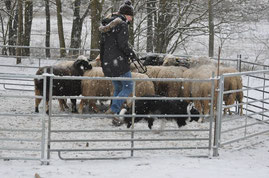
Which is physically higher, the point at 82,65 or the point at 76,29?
the point at 76,29

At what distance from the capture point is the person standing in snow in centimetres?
755

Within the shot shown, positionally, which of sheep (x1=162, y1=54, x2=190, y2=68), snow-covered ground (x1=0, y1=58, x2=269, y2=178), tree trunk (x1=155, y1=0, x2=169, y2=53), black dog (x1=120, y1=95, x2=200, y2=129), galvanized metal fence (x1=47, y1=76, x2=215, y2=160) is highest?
tree trunk (x1=155, y1=0, x2=169, y2=53)

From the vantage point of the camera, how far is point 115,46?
7.80m

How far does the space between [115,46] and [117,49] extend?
0.06 metres

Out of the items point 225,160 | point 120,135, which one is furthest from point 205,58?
point 225,160

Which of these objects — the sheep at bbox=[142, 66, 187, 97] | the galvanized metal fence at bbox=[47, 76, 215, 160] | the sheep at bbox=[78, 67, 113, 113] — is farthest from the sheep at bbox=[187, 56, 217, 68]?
the sheep at bbox=[78, 67, 113, 113]

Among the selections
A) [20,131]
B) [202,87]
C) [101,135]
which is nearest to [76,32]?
[202,87]

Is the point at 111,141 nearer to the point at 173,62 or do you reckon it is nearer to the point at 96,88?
the point at 96,88

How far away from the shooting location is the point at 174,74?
33.8 feet

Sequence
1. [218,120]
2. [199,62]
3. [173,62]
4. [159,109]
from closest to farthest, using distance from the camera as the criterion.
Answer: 1. [218,120]
2. [159,109]
3. [199,62]
4. [173,62]

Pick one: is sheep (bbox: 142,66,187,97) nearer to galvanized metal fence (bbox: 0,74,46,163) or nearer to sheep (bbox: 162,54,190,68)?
sheep (bbox: 162,54,190,68)

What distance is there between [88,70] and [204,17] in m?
10.1

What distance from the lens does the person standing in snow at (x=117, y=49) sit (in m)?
7.55

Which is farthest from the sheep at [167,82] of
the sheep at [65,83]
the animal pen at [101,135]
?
the sheep at [65,83]
